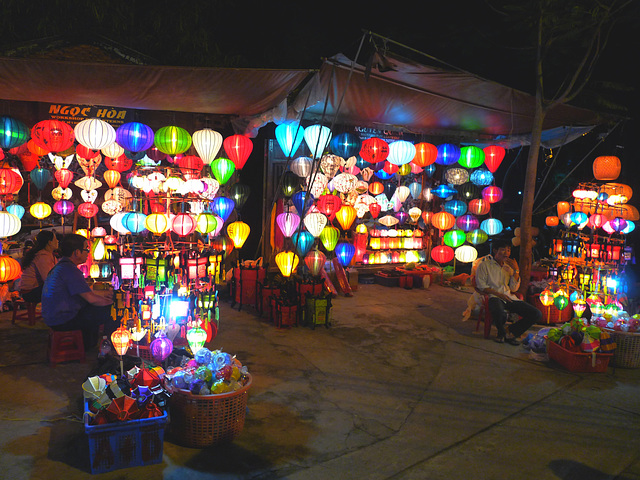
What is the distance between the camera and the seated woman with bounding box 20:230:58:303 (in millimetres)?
6137

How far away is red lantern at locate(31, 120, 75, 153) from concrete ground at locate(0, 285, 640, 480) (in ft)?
8.35

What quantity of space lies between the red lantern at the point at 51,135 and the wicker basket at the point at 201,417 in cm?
467

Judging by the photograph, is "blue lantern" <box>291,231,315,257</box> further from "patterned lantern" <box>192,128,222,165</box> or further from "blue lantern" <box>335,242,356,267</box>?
"patterned lantern" <box>192,128,222,165</box>

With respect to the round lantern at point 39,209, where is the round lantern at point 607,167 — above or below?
above

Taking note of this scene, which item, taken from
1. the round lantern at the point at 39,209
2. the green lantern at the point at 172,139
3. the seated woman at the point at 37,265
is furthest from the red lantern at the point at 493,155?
the round lantern at the point at 39,209

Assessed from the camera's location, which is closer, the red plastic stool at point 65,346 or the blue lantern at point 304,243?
the red plastic stool at point 65,346

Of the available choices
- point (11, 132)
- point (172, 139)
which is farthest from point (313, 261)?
point (11, 132)

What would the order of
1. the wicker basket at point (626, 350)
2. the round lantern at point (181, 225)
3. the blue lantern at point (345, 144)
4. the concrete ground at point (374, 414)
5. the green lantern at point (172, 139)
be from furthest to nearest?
the blue lantern at point (345, 144)
the green lantern at point (172, 139)
the round lantern at point (181, 225)
the wicker basket at point (626, 350)
the concrete ground at point (374, 414)

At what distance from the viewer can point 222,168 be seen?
756 cm

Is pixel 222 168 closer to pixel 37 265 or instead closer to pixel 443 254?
pixel 37 265

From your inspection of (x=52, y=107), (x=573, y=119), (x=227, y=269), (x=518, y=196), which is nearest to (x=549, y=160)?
(x=573, y=119)

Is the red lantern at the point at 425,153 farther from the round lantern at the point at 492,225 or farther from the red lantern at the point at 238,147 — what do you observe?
the red lantern at the point at 238,147

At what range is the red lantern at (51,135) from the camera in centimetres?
639

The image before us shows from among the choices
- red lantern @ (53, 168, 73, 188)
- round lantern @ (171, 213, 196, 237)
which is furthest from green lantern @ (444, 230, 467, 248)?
red lantern @ (53, 168, 73, 188)
